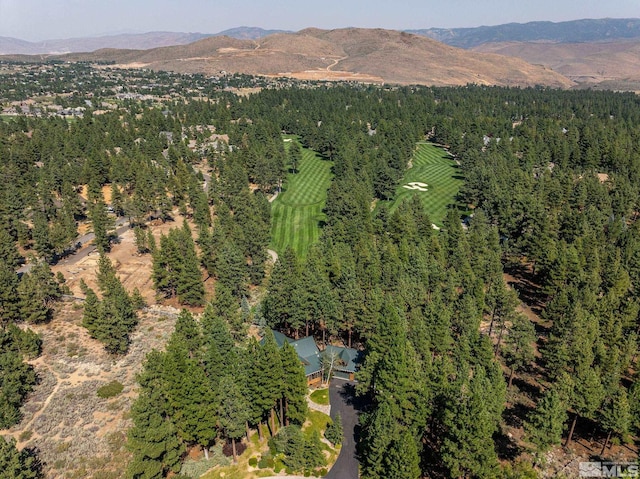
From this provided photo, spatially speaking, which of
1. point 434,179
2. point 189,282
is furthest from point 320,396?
point 434,179

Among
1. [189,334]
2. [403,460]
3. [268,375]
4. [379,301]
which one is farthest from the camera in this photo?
[379,301]

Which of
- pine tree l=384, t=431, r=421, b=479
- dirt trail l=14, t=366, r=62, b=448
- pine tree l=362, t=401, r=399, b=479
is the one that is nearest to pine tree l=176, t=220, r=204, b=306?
dirt trail l=14, t=366, r=62, b=448

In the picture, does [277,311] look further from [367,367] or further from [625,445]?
[625,445]

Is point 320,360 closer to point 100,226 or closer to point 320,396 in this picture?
point 320,396

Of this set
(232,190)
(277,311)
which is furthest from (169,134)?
(277,311)

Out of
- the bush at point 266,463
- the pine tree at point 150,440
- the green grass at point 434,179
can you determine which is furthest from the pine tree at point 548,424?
the green grass at point 434,179

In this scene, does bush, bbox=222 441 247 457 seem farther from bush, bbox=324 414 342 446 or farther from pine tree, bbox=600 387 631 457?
pine tree, bbox=600 387 631 457

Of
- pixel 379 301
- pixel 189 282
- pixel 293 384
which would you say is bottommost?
pixel 189 282
